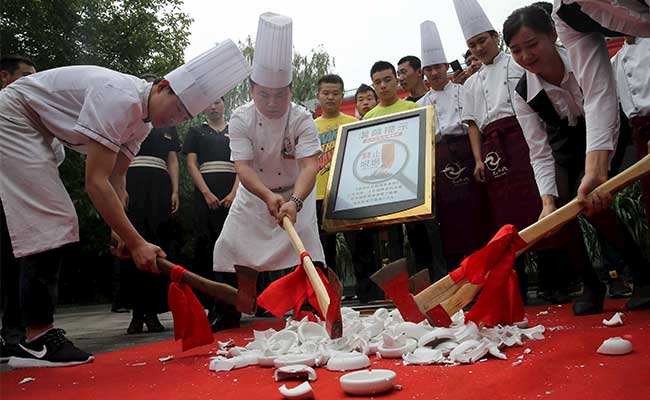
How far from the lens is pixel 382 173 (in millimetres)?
3873

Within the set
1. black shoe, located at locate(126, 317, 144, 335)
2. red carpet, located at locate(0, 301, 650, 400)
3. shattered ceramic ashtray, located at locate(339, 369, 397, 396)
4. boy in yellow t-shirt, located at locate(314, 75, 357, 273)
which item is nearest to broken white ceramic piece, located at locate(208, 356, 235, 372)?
red carpet, located at locate(0, 301, 650, 400)

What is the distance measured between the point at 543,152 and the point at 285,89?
1.31m

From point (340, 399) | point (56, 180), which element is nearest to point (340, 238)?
point (56, 180)

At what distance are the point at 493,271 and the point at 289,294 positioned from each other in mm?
822

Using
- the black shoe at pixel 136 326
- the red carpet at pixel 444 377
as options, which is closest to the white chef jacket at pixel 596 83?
the red carpet at pixel 444 377

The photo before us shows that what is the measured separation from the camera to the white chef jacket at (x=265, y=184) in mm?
3060

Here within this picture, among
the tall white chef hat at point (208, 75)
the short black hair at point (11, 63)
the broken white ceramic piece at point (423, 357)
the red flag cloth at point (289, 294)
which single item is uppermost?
the short black hair at point (11, 63)

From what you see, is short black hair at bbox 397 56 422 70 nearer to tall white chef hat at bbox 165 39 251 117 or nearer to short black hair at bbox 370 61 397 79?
short black hair at bbox 370 61 397 79

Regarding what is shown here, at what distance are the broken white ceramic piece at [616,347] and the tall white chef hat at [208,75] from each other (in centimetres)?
162

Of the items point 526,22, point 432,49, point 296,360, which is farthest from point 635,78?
point 296,360

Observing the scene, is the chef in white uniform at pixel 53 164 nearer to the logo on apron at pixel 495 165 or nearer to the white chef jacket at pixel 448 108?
the logo on apron at pixel 495 165

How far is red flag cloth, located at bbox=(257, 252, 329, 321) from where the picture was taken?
2.30 meters

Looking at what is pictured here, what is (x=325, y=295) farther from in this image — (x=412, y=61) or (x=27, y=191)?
(x=412, y=61)

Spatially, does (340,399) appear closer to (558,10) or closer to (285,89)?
(558,10)
